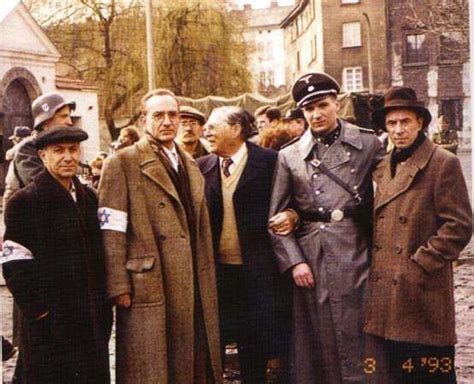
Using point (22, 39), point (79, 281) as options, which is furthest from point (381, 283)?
Result: point (22, 39)

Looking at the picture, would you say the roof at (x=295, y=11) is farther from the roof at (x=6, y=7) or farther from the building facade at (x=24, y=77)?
the roof at (x=6, y=7)

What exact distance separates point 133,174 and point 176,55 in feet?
15.4

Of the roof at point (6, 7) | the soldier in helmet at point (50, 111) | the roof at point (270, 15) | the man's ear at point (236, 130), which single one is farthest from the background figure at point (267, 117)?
the roof at point (6, 7)

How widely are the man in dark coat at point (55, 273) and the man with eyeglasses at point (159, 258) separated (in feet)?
0.43

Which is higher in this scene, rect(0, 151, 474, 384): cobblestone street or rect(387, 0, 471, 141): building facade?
rect(387, 0, 471, 141): building facade

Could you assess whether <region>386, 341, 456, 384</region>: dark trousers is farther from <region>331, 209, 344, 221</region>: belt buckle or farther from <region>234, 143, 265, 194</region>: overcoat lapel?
<region>234, 143, 265, 194</region>: overcoat lapel

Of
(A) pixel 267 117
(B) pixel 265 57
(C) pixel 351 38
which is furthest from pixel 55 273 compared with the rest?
(B) pixel 265 57

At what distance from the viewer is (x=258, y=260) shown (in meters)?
3.36

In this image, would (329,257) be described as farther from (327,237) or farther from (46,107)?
(46,107)

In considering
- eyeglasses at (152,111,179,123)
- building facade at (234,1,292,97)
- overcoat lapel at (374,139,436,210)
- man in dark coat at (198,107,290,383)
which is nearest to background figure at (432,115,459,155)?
overcoat lapel at (374,139,436,210)

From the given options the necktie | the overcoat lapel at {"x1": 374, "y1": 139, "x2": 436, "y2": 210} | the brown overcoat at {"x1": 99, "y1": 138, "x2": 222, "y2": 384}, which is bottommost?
the brown overcoat at {"x1": 99, "y1": 138, "x2": 222, "y2": 384}

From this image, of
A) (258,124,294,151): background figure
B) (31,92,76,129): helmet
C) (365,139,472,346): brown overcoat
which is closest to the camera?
(365,139,472,346): brown overcoat

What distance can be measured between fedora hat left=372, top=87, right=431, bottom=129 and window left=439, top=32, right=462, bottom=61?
0.56 metres

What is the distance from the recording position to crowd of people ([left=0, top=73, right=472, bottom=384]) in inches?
111
